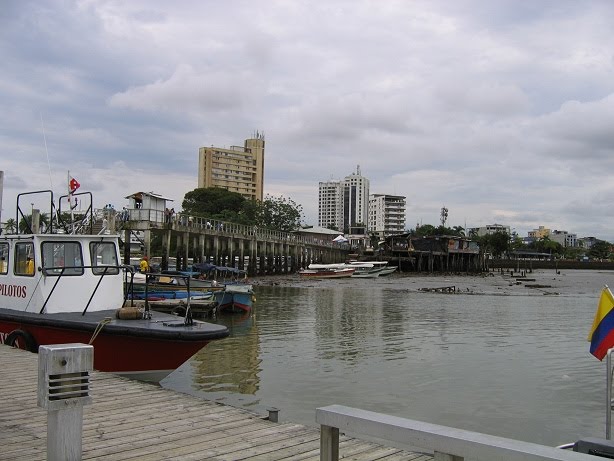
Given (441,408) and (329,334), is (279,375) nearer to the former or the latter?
(441,408)

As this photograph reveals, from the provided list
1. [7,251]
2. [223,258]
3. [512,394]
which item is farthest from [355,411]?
[223,258]

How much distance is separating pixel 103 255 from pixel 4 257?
248cm

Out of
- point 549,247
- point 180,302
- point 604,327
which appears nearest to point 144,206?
point 180,302

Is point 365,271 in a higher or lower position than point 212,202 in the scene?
lower

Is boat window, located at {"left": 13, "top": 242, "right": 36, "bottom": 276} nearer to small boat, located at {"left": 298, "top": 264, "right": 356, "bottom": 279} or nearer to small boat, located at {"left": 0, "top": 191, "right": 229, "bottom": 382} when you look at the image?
small boat, located at {"left": 0, "top": 191, "right": 229, "bottom": 382}

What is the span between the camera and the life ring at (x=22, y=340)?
1202cm

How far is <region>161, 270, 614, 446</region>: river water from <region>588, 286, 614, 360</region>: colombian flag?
3.22m

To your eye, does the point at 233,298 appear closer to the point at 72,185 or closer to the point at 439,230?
the point at 72,185

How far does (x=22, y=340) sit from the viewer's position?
12.1m

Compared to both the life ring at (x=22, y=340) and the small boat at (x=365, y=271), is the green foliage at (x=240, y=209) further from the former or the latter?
the life ring at (x=22, y=340)

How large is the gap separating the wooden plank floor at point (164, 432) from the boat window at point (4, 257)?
5759mm

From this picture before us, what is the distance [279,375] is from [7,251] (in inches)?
276

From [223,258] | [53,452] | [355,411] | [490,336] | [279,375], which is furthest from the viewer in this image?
[223,258]

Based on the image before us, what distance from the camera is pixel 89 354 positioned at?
5.00 meters
